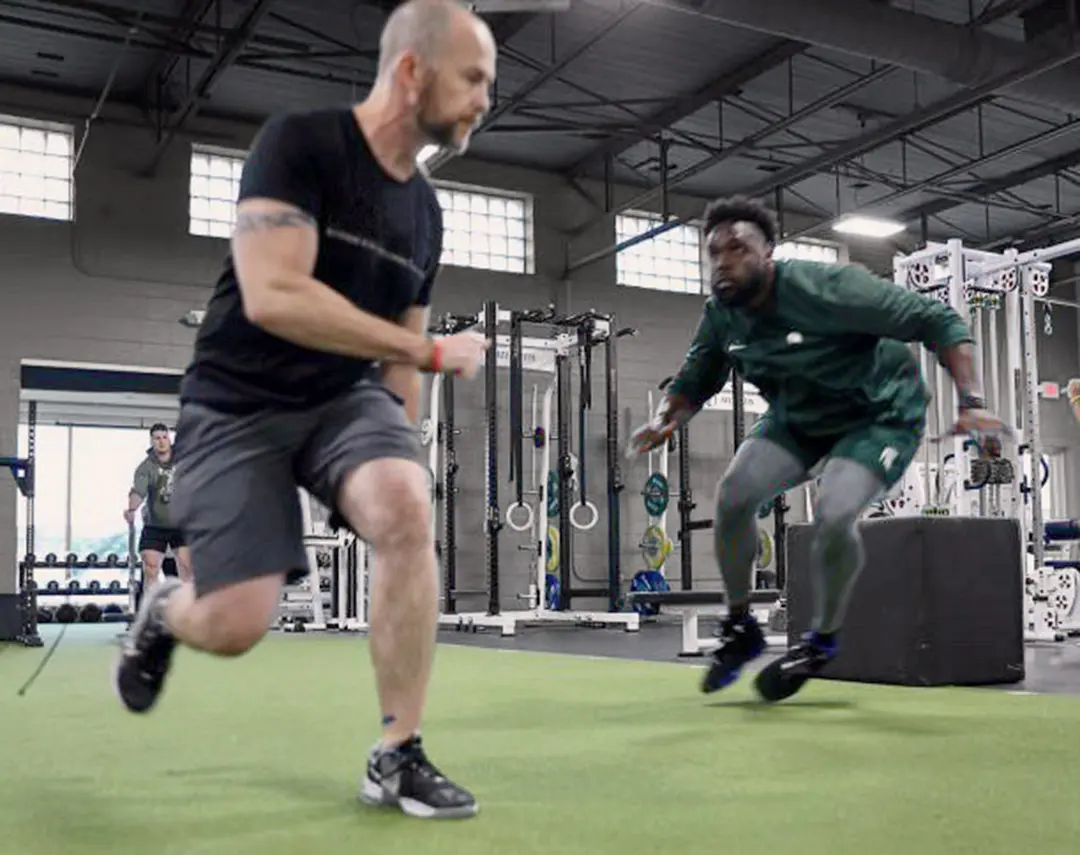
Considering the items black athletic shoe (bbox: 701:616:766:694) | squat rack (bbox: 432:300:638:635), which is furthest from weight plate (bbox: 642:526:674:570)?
black athletic shoe (bbox: 701:616:766:694)

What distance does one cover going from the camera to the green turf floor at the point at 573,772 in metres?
1.67

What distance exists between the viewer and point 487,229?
13312 millimetres

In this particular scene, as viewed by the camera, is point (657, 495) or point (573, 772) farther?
point (657, 495)

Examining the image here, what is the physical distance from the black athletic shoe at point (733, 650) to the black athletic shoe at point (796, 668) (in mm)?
66

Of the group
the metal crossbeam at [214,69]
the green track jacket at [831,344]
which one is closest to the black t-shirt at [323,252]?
the green track jacket at [831,344]

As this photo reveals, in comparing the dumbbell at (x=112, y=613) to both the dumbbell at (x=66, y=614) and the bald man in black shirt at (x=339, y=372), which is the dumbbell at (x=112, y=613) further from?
the bald man in black shirt at (x=339, y=372)

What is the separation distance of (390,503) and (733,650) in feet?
6.11

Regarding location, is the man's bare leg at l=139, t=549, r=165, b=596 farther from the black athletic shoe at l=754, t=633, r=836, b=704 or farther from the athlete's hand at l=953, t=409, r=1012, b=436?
the athlete's hand at l=953, t=409, r=1012, b=436

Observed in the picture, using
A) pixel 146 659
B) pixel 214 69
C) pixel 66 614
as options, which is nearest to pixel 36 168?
pixel 214 69

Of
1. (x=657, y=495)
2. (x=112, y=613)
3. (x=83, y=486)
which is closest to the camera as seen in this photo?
(x=657, y=495)

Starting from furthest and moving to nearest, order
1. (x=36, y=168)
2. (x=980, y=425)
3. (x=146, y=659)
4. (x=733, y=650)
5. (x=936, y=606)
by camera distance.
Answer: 1. (x=36, y=168)
2. (x=936, y=606)
3. (x=733, y=650)
4. (x=980, y=425)
5. (x=146, y=659)

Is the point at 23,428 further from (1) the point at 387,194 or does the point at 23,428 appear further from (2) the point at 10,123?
(1) the point at 387,194

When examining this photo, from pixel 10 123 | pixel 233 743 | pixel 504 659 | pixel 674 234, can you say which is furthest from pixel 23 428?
pixel 233 743

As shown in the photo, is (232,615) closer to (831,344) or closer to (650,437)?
(650,437)
